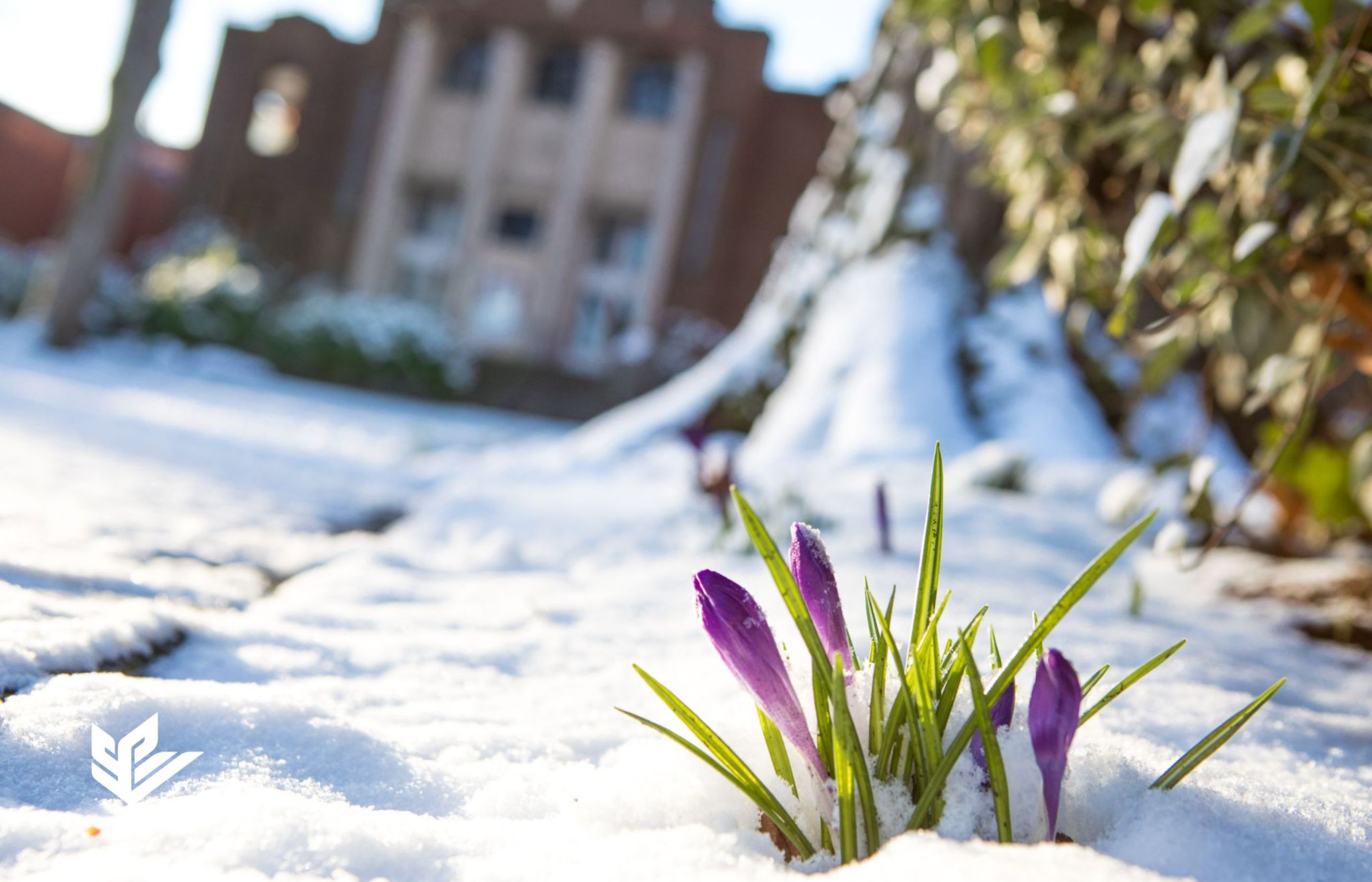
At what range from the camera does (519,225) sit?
1523 centimetres

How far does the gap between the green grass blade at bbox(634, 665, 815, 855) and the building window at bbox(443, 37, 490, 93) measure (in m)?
15.9

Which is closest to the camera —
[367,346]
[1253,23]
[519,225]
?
[1253,23]

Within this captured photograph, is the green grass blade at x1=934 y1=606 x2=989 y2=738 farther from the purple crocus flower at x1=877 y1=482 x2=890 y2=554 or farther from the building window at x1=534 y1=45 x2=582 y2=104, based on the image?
the building window at x1=534 y1=45 x2=582 y2=104

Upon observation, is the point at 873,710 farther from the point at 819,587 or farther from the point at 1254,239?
the point at 1254,239

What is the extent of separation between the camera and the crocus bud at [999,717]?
0.68m

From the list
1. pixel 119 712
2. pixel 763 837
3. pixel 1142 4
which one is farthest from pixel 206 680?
pixel 1142 4

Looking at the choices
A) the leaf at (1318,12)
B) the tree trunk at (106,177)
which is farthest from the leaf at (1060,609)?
the tree trunk at (106,177)

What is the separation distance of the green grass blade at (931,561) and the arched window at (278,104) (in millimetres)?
16841

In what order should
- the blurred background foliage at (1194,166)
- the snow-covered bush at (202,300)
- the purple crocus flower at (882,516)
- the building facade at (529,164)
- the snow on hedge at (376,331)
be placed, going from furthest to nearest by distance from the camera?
the building facade at (529,164)
the snow on hedge at (376,331)
the snow-covered bush at (202,300)
the purple crocus flower at (882,516)
the blurred background foliage at (1194,166)

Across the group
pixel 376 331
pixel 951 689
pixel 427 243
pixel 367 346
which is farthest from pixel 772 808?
pixel 427 243

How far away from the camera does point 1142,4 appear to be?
1.31 m

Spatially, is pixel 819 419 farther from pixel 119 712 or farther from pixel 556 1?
pixel 556 1

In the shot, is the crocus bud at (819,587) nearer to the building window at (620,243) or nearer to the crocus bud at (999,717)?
the crocus bud at (999,717)

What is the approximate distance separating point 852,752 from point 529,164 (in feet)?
49.5
